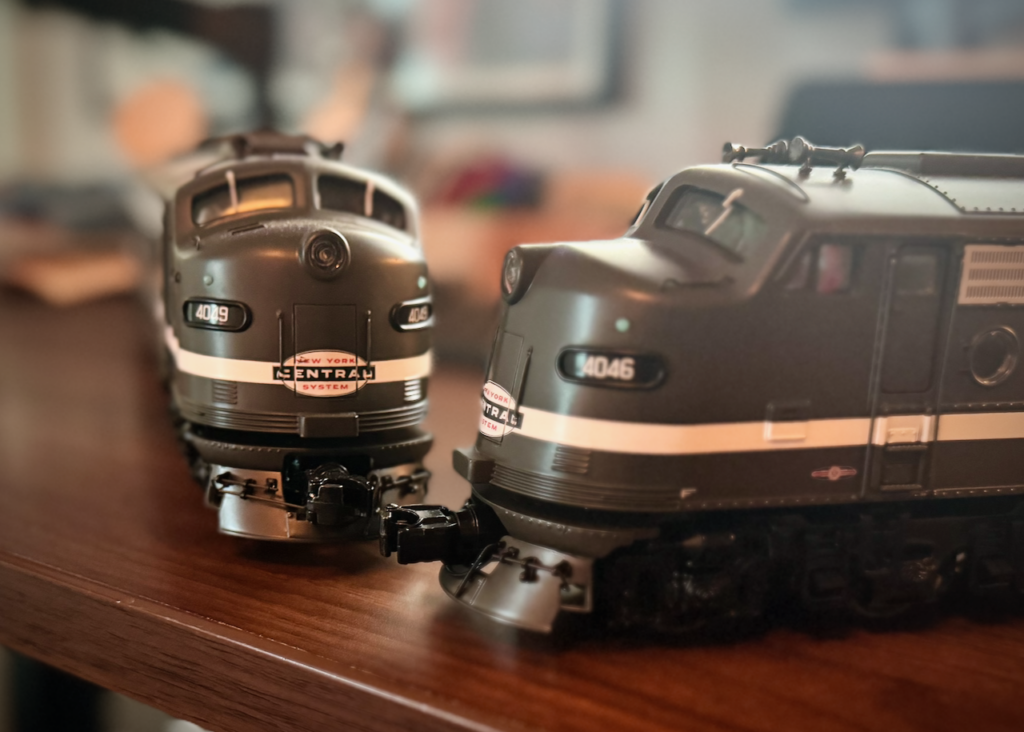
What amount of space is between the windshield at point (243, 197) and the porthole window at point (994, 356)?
4.32ft

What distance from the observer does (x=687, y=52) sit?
381cm

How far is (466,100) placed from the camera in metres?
4.34

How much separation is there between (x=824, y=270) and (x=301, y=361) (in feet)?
3.12

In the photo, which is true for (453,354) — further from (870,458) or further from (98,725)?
(870,458)

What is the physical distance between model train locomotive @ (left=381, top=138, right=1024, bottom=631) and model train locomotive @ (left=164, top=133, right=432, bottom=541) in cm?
28

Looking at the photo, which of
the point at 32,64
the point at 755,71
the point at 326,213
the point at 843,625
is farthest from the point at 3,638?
the point at 32,64

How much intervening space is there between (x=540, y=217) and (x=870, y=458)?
97.0 inches

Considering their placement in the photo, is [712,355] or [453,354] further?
[453,354]

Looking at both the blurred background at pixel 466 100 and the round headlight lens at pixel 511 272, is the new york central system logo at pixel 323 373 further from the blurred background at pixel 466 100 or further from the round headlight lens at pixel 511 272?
the blurred background at pixel 466 100

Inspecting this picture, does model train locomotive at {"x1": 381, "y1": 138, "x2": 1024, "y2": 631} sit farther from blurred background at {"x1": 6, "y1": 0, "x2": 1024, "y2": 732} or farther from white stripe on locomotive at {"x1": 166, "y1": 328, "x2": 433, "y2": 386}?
blurred background at {"x1": 6, "y1": 0, "x2": 1024, "y2": 732}

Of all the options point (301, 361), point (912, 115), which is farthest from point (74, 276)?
point (912, 115)

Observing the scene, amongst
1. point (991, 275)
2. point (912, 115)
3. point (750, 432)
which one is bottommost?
point (750, 432)

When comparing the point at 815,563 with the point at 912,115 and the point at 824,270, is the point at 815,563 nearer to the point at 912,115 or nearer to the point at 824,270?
the point at 824,270

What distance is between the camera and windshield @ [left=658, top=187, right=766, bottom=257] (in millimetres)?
1487
